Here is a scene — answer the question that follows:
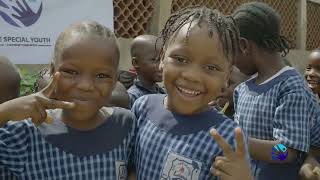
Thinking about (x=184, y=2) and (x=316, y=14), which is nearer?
(x=184, y=2)

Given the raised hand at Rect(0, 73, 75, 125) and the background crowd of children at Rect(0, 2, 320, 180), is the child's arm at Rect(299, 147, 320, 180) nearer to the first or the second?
the background crowd of children at Rect(0, 2, 320, 180)

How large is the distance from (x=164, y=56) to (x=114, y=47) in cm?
20

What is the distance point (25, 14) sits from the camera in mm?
4707

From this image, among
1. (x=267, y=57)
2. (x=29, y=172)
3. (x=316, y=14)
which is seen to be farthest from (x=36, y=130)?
(x=316, y=14)

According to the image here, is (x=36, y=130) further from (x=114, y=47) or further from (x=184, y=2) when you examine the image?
(x=184, y=2)

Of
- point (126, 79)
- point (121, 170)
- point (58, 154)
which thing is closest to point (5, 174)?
point (58, 154)

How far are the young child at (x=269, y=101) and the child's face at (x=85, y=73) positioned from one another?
862mm

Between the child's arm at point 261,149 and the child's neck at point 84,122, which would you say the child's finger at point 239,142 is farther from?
the child's arm at point 261,149

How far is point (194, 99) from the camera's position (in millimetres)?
1694

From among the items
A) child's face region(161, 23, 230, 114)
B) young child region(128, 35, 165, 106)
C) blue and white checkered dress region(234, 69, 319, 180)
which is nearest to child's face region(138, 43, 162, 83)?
young child region(128, 35, 165, 106)

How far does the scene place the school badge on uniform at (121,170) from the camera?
1.72 metres

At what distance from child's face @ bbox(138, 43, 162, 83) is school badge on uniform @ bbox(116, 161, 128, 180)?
1.77 m

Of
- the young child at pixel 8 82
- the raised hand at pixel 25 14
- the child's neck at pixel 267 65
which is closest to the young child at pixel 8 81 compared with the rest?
the young child at pixel 8 82

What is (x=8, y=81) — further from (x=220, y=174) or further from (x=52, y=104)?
(x=220, y=174)
